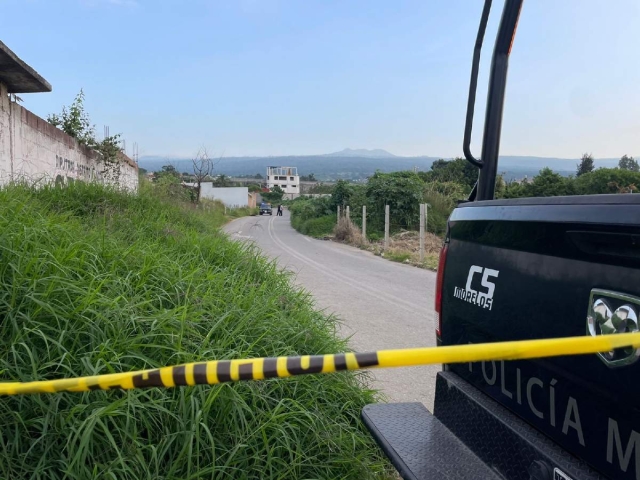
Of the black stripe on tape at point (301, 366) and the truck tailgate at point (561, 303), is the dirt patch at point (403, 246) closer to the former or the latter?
the truck tailgate at point (561, 303)

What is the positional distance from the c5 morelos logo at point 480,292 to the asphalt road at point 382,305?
1.92m

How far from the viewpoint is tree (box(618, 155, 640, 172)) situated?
81.9 inches

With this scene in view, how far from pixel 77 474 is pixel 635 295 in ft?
6.90

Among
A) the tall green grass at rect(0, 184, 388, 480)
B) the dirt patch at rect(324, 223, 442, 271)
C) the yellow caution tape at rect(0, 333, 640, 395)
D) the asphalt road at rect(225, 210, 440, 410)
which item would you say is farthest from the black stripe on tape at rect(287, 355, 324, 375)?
the dirt patch at rect(324, 223, 442, 271)

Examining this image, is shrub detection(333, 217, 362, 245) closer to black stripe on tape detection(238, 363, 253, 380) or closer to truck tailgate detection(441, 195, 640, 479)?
truck tailgate detection(441, 195, 640, 479)

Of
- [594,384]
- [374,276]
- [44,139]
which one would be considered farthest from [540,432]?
[374,276]

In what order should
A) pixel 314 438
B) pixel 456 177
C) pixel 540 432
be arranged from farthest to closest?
pixel 456 177, pixel 314 438, pixel 540 432

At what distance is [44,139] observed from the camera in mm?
7680

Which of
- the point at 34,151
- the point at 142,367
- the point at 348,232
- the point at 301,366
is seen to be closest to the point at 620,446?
the point at 301,366

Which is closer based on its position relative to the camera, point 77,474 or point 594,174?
point 77,474

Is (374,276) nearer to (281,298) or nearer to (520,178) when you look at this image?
(281,298)

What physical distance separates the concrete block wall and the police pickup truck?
226 inches

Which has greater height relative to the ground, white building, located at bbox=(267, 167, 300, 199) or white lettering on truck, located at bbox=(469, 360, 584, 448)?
white building, located at bbox=(267, 167, 300, 199)

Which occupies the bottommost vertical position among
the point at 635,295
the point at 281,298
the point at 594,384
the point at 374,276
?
the point at 374,276
